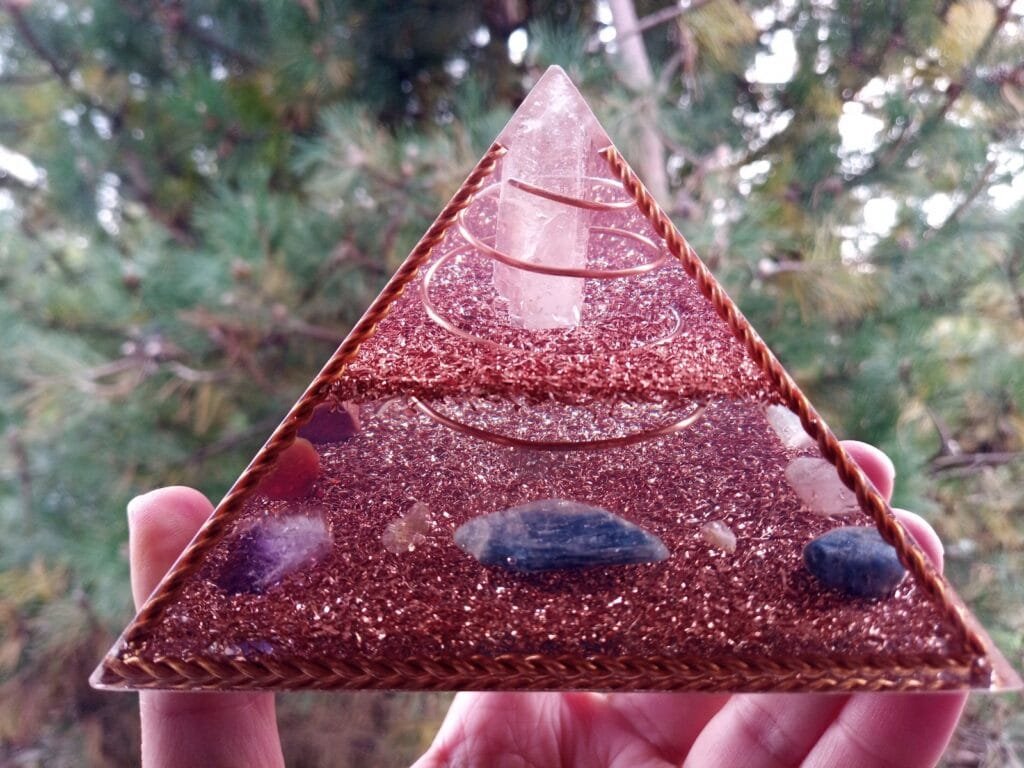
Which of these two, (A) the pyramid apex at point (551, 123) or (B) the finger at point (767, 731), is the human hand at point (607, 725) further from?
(A) the pyramid apex at point (551, 123)

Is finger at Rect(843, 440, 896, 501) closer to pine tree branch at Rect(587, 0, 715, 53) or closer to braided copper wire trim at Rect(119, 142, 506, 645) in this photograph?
braided copper wire trim at Rect(119, 142, 506, 645)

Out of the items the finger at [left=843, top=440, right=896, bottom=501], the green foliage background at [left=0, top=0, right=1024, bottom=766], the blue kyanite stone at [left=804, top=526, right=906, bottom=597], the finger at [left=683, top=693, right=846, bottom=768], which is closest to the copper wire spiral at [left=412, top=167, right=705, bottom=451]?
the blue kyanite stone at [left=804, top=526, right=906, bottom=597]

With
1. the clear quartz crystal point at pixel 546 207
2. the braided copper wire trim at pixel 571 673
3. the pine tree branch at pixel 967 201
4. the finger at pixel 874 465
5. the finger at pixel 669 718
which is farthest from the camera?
the pine tree branch at pixel 967 201

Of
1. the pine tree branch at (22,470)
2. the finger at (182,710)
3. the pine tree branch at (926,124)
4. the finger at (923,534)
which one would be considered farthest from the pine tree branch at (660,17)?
the pine tree branch at (22,470)

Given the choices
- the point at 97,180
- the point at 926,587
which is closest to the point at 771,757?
the point at 926,587

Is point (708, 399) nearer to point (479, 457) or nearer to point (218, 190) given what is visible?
point (479, 457)

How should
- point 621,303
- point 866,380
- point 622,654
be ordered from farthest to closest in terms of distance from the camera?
1. point 866,380
2. point 621,303
3. point 622,654

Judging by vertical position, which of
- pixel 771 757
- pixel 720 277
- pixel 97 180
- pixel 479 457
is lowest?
pixel 771 757
